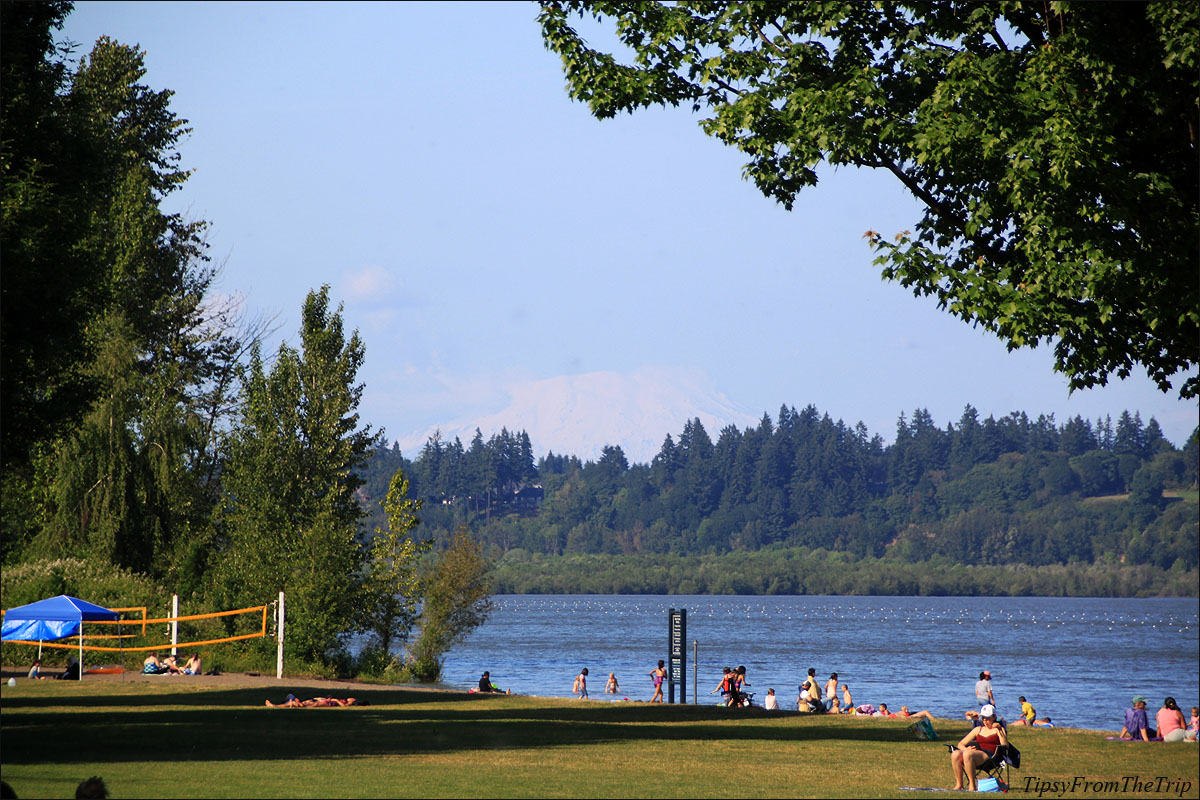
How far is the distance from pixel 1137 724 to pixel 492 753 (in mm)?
14902

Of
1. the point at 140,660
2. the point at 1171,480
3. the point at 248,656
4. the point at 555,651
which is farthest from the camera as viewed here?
the point at 1171,480

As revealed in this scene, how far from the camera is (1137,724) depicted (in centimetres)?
2497

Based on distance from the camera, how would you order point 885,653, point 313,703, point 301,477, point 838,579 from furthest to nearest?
point 838,579 < point 885,653 < point 301,477 < point 313,703

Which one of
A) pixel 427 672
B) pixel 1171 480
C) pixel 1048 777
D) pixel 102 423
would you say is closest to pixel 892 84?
pixel 1048 777

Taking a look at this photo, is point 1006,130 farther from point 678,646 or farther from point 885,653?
point 885,653

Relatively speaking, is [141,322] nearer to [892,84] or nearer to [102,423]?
[102,423]

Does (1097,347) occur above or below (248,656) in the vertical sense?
above

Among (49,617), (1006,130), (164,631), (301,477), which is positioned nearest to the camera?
(1006,130)

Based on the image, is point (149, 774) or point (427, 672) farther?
point (427, 672)

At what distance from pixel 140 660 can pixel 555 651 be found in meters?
59.1

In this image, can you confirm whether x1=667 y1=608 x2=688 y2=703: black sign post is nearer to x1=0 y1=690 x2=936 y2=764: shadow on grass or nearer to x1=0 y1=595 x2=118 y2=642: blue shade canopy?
x1=0 y1=690 x2=936 y2=764: shadow on grass

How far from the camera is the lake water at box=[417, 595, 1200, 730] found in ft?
208

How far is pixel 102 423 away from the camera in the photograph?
39.9m

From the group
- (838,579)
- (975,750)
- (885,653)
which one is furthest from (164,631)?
(838,579)
